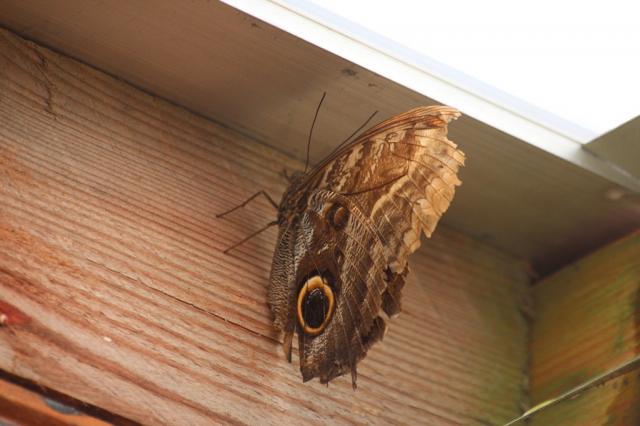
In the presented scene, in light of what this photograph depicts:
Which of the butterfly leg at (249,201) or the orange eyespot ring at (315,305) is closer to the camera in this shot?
the orange eyespot ring at (315,305)

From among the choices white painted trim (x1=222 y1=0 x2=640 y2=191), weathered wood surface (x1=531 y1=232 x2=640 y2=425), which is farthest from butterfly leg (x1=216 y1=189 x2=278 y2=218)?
weathered wood surface (x1=531 y1=232 x2=640 y2=425)

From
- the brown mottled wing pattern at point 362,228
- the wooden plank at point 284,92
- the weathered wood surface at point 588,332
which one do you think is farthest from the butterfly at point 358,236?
the weathered wood surface at point 588,332

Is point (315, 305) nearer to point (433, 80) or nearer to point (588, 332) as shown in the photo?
point (433, 80)

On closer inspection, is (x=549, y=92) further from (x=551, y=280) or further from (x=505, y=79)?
(x=551, y=280)

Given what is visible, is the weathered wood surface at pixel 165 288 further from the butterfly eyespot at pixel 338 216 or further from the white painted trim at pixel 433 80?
the white painted trim at pixel 433 80

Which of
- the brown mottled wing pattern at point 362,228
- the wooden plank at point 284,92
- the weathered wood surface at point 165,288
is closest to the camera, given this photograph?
the weathered wood surface at point 165,288

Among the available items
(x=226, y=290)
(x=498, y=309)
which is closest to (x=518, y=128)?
(x=498, y=309)

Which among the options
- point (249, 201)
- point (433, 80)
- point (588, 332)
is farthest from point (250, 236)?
point (588, 332)
